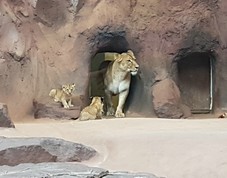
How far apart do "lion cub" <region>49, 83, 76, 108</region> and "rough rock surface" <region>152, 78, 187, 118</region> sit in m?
1.25

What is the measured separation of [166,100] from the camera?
777cm

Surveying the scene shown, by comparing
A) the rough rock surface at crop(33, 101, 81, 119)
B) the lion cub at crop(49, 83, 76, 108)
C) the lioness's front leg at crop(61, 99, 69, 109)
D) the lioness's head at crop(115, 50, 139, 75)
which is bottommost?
the rough rock surface at crop(33, 101, 81, 119)

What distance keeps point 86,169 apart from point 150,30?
5492mm

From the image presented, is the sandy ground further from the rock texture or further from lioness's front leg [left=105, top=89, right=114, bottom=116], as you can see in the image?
lioness's front leg [left=105, top=89, right=114, bottom=116]

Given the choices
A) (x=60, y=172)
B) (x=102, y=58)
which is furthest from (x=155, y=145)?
(x=102, y=58)

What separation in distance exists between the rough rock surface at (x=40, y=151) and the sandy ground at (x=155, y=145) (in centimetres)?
13

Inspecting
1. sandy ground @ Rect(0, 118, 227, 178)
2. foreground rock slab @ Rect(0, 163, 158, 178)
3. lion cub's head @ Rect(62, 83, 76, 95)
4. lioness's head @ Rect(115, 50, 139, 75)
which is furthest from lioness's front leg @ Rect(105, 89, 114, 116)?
foreground rock slab @ Rect(0, 163, 158, 178)

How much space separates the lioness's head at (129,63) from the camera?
25.9 feet

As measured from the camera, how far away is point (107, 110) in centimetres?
849

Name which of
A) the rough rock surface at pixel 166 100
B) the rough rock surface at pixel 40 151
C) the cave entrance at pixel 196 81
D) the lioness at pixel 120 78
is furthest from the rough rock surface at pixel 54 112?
the rough rock surface at pixel 40 151

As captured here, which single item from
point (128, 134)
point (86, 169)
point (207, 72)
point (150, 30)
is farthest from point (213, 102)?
point (86, 169)

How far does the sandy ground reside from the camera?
372 cm

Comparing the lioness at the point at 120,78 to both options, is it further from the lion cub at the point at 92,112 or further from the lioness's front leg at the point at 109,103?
the lion cub at the point at 92,112

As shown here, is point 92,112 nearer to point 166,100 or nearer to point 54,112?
point 54,112
